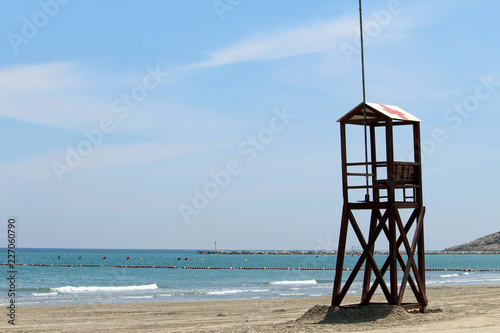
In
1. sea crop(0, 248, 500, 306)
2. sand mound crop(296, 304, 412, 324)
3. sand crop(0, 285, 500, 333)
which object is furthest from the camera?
sea crop(0, 248, 500, 306)

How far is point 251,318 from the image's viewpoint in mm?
20141

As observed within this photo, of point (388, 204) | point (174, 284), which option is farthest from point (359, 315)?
point (174, 284)

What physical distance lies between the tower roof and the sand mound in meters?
4.74

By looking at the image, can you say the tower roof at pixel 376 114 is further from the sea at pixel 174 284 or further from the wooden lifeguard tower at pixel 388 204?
the sea at pixel 174 284

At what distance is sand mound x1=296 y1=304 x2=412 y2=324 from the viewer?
51.6 feet

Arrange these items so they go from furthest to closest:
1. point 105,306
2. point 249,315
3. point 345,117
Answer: point 105,306
point 249,315
point 345,117

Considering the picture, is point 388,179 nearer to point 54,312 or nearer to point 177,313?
point 177,313

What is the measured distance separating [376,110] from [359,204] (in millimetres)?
2417

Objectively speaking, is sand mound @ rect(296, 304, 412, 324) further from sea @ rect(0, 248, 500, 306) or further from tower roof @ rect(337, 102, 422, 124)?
sea @ rect(0, 248, 500, 306)

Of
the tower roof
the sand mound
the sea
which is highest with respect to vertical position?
the tower roof

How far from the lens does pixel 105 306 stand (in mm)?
26328

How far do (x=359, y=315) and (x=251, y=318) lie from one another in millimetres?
4991

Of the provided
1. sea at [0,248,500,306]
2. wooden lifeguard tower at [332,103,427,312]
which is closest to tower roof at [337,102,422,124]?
wooden lifeguard tower at [332,103,427,312]

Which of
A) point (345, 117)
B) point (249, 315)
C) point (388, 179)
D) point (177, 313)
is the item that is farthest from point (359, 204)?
point (177, 313)
